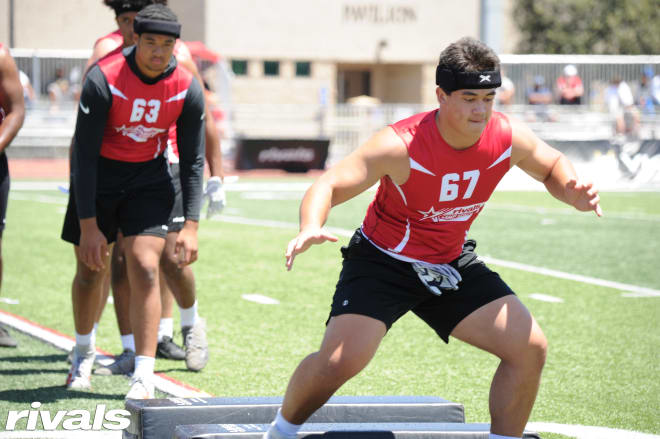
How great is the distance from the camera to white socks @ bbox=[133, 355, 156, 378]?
214 inches

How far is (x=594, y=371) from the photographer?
21.5 ft

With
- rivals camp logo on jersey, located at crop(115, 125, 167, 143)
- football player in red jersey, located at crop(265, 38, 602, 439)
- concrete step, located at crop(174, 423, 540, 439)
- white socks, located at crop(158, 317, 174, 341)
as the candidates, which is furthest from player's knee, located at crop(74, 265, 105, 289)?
football player in red jersey, located at crop(265, 38, 602, 439)

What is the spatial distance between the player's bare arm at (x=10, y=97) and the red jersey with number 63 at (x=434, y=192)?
3.00 metres

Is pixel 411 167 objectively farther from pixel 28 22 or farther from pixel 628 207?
pixel 28 22

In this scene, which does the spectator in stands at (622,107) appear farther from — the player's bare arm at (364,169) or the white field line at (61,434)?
the player's bare arm at (364,169)

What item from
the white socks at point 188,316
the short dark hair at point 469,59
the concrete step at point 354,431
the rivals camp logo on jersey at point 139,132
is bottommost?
the white socks at point 188,316

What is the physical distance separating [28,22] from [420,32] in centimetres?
1630

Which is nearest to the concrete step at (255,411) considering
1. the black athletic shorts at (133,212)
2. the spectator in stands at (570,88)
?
the black athletic shorts at (133,212)

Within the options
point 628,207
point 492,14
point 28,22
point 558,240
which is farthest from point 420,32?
point 558,240

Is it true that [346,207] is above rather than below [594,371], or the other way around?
below

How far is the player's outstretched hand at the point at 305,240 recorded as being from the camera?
150 inches

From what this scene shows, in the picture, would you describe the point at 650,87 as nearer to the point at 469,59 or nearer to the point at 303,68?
the point at 303,68

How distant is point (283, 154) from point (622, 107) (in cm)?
826

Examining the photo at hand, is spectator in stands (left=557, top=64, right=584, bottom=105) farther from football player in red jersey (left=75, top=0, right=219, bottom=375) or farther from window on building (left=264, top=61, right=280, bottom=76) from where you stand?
football player in red jersey (left=75, top=0, right=219, bottom=375)
